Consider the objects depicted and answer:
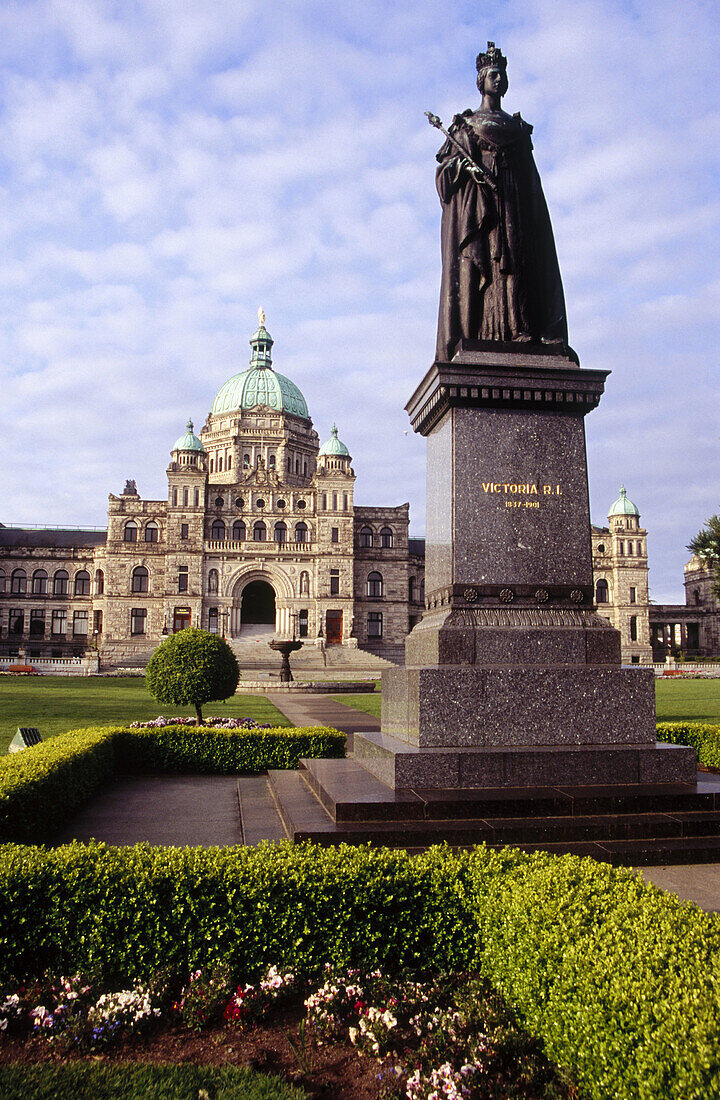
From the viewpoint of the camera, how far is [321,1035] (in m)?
3.77

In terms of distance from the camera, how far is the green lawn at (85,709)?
17.5m

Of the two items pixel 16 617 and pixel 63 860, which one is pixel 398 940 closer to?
pixel 63 860

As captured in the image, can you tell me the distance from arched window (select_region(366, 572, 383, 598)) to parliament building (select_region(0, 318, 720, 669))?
12cm

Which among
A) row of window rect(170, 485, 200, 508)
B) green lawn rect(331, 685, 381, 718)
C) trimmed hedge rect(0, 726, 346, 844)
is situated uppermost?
row of window rect(170, 485, 200, 508)

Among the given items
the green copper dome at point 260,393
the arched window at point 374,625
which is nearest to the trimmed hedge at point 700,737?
the arched window at point 374,625

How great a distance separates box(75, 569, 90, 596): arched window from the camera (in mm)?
71938

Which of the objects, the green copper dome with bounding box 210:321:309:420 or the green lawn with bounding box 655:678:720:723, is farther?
the green copper dome with bounding box 210:321:309:420

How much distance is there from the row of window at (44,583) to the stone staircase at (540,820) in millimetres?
69559

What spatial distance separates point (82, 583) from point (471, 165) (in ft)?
226

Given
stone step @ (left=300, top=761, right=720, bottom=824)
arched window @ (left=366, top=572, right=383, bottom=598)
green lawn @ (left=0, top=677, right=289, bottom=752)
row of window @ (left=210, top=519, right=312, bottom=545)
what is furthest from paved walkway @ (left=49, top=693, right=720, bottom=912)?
arched window @ (left=366, top=572, right=383, bottom=598)

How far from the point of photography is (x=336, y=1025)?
12.6ft

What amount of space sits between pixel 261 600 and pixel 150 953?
65.2 meters

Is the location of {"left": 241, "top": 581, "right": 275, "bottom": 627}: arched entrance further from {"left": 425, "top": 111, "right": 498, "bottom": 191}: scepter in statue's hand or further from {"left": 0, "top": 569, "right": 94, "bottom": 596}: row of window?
{"left": 425, "top": 111, "right": 498, "bottom": 191}: scepter in statue's hand

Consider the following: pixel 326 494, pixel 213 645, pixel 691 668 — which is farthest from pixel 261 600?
pixel 213 645
